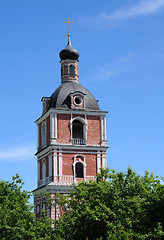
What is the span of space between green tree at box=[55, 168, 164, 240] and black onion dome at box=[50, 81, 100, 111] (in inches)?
629

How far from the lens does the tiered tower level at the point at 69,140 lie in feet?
168

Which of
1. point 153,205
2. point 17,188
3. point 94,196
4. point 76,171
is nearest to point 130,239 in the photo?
point 153,205

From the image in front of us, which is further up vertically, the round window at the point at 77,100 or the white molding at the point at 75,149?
the round window at the point at 77,100

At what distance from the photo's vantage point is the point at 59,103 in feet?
174

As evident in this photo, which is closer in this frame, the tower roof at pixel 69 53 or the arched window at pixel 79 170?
the arched window at pixel 79 170

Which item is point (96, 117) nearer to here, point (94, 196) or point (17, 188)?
point (17, 188)

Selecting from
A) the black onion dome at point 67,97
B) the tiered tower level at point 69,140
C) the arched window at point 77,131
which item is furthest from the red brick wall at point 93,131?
the arched window at point 77,131

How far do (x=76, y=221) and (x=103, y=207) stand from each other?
2.24 meters

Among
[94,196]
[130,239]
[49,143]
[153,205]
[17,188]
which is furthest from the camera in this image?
[49,143]

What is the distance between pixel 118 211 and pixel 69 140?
1799cm

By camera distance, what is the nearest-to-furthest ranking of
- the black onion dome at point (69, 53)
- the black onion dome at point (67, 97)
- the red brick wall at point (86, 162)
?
the red brick wall at point (86, 162) → the black onion dome at point (67, 97) → the black onion dome at point (69, 53)

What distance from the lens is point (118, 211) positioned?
115 ft

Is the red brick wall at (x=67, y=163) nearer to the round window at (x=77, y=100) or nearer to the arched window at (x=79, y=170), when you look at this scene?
the arched window at (x=79, y=170)

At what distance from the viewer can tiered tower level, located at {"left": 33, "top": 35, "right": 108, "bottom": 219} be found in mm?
51188
